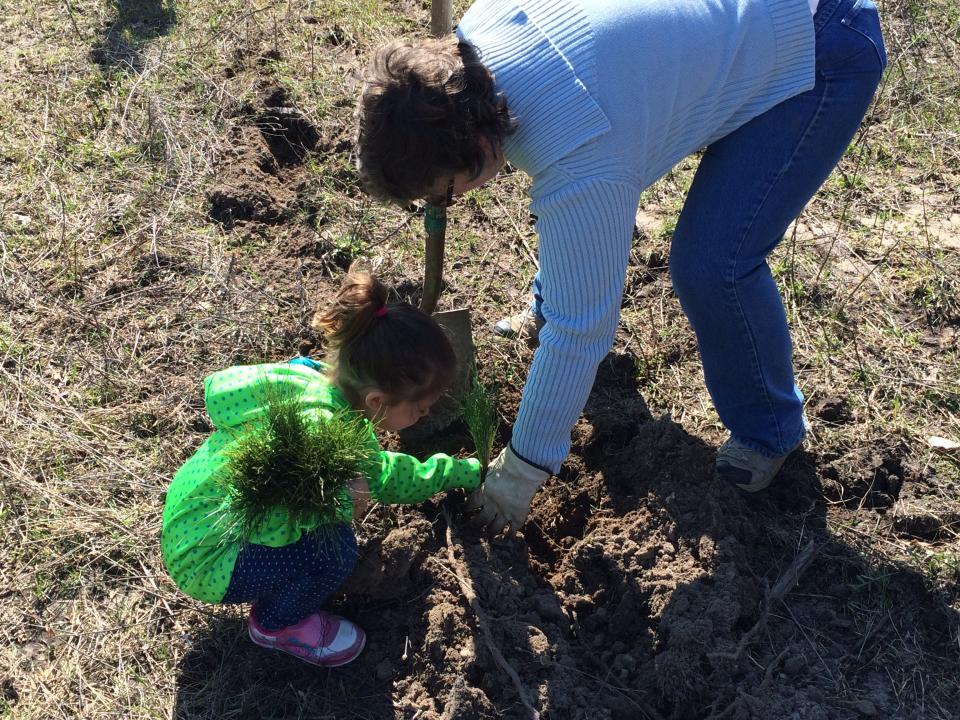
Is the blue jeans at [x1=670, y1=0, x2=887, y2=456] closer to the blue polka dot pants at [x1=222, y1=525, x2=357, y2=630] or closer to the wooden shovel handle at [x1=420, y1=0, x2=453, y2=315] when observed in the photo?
the wooden shovel handle at [x1=420, y1=0, x2=453, y2=315]

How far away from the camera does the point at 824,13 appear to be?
6.68 feet

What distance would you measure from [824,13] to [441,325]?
133cm

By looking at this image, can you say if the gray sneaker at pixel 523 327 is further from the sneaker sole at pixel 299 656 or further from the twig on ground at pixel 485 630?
the sneaker sole at pixel 299 656

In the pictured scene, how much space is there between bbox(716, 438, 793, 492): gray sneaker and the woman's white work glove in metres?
0.66

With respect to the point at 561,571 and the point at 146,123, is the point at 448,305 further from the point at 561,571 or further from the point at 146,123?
the point at 146,123

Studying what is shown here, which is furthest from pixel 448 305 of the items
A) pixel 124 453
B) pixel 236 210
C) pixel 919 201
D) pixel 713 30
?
pixel 919 201

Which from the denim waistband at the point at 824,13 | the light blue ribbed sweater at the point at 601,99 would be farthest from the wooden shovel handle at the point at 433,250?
the denim waistband at the point at 824,13

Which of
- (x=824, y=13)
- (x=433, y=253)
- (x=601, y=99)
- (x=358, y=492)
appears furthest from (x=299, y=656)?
(x=824, y=13)

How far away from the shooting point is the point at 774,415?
8.07 feet

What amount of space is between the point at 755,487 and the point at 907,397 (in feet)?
2.41

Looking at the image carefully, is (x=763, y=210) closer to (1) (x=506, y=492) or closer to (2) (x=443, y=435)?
(1) (x=506, y=492)

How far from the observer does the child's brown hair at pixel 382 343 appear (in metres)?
1.99

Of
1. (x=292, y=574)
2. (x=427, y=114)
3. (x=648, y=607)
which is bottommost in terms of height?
(x=648, y=607)

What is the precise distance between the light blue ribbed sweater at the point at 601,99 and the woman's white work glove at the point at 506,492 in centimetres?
22
